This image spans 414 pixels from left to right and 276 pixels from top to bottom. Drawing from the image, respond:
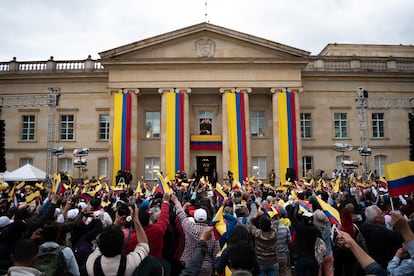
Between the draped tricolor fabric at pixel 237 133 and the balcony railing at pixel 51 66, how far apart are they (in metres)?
12.1

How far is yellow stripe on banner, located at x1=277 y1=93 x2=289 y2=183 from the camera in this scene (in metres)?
28.7

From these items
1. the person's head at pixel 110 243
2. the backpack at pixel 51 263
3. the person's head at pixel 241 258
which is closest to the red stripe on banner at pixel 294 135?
the backpack at pixel 51 263

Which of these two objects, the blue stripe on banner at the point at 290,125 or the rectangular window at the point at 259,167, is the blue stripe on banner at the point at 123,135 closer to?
the rectangular window at the point at 259,167

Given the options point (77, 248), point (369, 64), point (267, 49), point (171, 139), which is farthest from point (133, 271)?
point (369, 64)

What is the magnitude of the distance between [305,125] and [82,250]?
28.9 m

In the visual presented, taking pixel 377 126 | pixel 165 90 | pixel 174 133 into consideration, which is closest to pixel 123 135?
pixel 174 133

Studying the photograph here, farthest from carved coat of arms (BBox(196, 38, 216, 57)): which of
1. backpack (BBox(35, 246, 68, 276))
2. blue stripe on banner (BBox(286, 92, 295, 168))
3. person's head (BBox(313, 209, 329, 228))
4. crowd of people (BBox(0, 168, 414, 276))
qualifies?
backpack (BBox(35, 246, 68, 276))

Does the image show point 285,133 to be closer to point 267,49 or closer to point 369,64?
point 267,49

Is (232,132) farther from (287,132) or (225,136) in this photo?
(287,132)

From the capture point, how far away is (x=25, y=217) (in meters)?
6.56

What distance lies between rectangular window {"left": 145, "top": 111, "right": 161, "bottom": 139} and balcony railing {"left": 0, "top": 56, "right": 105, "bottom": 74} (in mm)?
5785

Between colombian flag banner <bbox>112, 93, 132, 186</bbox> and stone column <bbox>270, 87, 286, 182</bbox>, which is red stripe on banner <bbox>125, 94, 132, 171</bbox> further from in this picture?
stone column <bbox>270, 87, 286, 182</bbox>

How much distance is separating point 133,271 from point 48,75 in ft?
105

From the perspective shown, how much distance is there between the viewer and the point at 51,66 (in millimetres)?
32375
